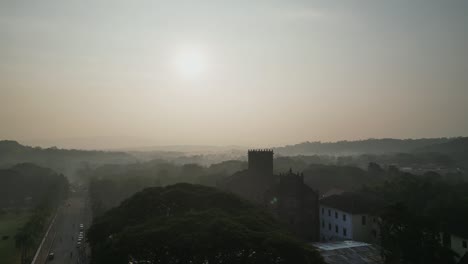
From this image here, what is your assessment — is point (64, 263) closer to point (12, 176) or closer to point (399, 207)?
point (399, 207)

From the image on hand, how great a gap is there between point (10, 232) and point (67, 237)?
12.7 metres

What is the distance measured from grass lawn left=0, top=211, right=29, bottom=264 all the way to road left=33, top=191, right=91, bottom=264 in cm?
360

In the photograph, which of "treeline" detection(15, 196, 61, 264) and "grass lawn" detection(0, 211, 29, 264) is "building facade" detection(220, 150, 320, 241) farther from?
"grass lawn" detection(0, 211, 29, 264)

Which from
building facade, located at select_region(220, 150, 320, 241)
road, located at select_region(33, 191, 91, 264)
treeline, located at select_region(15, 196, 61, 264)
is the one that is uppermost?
building facade, located at select_region(220, 150, 320, 241)

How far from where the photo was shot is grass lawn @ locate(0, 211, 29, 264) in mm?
53969

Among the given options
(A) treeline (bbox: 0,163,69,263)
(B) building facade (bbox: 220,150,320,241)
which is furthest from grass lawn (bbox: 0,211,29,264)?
(B) building facade (bbox: 220,150,320,241)

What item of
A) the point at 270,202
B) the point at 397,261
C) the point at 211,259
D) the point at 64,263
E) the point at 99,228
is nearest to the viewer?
the point at 211,259

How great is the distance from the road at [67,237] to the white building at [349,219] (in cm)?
3547

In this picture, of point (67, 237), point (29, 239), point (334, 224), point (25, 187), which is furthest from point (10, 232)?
point (25, 187)

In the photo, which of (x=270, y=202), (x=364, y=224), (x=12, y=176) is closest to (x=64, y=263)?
(x=270, y=202)

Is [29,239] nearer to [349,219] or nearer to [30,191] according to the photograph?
[349,219]

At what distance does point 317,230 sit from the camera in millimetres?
54312

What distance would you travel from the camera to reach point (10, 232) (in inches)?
2790

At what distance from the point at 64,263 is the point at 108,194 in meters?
48.4
